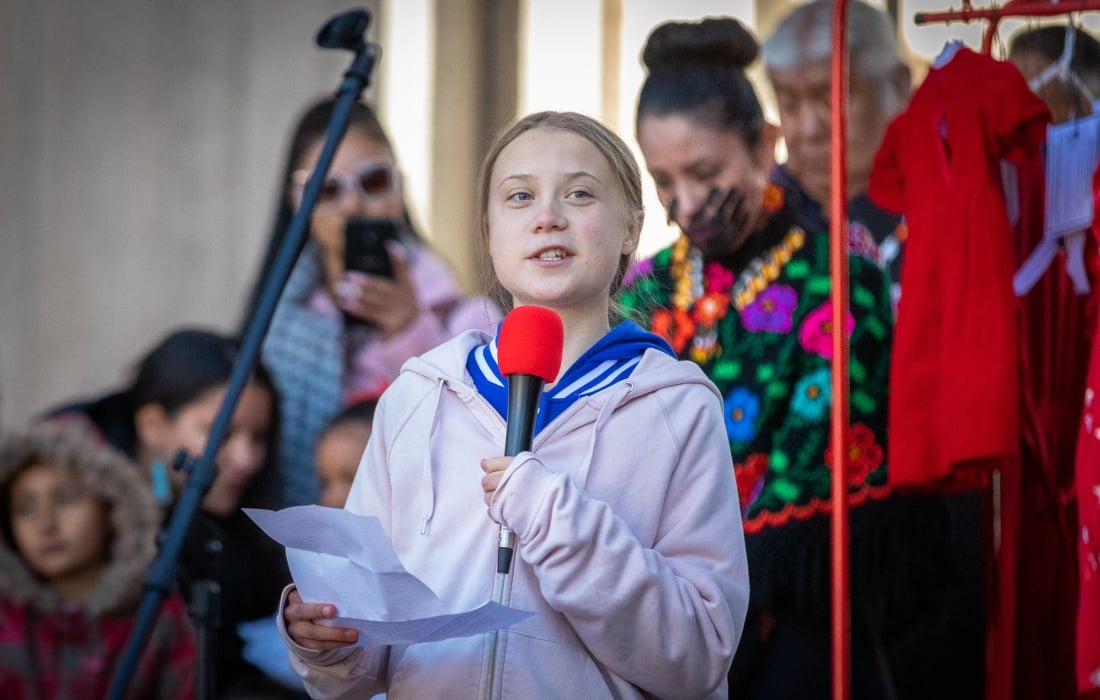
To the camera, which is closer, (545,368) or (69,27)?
(545,368)

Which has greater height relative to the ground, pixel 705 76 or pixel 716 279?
pixel 705 76

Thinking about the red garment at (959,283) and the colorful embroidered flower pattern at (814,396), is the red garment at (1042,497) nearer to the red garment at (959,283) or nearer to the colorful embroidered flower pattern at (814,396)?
the red garment at (959,283)

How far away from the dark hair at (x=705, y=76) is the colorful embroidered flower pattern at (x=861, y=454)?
0.70 meters

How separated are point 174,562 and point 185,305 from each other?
179cm

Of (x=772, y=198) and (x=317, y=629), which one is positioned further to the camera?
(x=772, y=198)

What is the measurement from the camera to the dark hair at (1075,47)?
2.75 metres

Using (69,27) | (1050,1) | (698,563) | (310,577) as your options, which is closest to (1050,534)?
(1050,1)

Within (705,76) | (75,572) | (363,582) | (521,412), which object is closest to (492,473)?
(521,412)

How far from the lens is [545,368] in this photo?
1.45 metres

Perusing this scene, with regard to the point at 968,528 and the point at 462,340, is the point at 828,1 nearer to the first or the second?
the point at 968,528

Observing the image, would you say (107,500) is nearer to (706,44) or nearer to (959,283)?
(706,44)

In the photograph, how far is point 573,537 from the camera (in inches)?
54.5

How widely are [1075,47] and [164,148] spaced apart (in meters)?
2.26

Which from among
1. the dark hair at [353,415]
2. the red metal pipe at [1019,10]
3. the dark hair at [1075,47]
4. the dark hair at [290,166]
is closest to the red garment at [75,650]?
the dark hair at [353,415]
